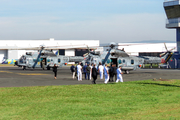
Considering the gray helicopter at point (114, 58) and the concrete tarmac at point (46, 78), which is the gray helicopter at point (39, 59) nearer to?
the concrete tarmac at point (46, 78)

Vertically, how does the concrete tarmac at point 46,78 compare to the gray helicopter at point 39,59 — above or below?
below

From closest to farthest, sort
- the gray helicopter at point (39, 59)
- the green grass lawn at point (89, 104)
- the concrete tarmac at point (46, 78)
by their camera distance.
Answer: the green grass lawn at point (89, 104) < the concrete tarmac at point (46, 78) < the gray helicopter at point (39, 59)

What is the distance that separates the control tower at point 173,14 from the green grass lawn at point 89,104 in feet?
153

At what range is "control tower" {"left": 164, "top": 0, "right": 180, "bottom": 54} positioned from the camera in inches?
2470

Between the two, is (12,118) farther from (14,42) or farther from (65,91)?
(14,42)

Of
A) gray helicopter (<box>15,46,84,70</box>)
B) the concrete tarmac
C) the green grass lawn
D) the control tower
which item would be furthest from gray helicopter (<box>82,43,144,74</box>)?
the control tower

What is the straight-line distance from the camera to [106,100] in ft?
51.8

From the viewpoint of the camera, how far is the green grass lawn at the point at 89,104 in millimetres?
12078

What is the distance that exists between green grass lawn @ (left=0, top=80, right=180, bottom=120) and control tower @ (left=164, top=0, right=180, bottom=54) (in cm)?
4659

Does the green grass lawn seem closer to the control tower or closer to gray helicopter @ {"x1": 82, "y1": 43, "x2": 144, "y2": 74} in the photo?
gray helicopter @ {"x1": 82, "y1": 43, "x2": 144, "y2": 74}

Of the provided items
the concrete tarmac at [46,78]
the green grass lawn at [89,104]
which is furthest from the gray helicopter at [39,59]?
the green grass lawn at [89,104]

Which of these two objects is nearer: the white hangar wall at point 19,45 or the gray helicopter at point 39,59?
the gray helicopter at point 39,59

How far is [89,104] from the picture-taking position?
1472cm

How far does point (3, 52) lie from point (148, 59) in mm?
66121
